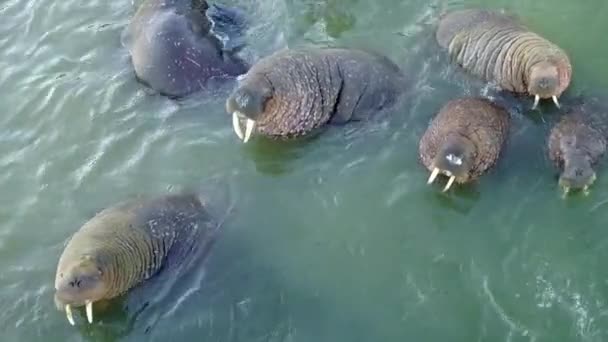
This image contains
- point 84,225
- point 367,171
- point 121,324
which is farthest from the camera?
point 367,171

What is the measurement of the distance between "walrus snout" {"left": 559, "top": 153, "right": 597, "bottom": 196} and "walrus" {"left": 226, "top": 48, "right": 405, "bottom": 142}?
210 centimetres

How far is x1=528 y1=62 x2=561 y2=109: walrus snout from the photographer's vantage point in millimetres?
9023

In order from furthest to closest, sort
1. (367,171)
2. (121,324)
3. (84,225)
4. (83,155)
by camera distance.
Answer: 1. (83,155)
2. (367,171)
3. (84,225)
4. (121,324)

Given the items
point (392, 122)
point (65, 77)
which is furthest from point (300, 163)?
point (65, 77)

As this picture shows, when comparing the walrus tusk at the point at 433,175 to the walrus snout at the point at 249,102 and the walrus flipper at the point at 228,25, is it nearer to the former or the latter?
the walrus snout at the point at 249,102

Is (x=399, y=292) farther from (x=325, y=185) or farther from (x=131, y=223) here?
(x=131, y=223)

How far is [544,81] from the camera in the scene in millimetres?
9023

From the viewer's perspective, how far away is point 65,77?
10898 millimetres

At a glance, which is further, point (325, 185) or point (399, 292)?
point (325, 185)

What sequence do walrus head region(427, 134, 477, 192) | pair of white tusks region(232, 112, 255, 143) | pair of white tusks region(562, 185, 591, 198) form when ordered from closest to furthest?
walrus head region(427, 134, 477, 192)
pair of white tusks region(562, 185, 591, 198)
pair of white tusks region(232, 112, 255, 143)

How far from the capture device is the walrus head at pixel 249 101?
900 cm

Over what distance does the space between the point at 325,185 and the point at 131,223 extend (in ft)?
6.87

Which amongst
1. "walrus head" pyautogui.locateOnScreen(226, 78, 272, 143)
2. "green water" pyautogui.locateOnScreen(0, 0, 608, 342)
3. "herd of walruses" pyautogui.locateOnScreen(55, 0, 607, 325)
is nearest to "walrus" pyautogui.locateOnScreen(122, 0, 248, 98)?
"herd of walruses" pyautogui.locateOnScreen(55, 0, 607, 325)

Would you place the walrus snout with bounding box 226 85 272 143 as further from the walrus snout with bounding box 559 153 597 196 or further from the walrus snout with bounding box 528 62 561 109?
the walrus snout with bounding box 559 153 597 196
